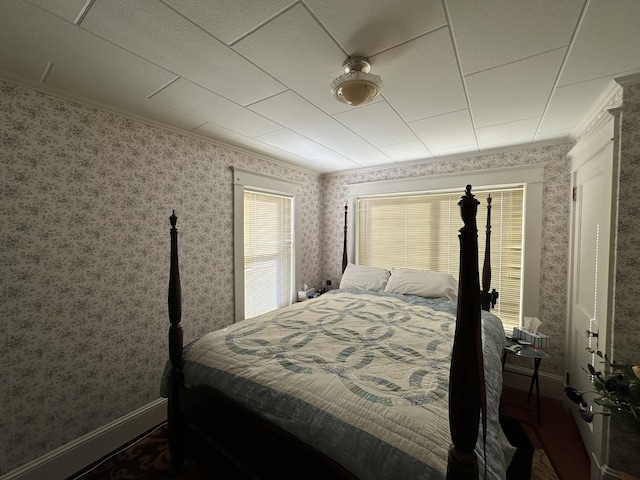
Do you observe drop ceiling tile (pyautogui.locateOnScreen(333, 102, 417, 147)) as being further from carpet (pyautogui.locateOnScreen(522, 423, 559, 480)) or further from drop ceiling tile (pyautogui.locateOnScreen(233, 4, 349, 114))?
carpet (pyautogui.locateOnScreen(522, 423, 559, 480))

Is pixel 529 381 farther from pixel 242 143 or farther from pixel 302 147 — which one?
pixel 242 143

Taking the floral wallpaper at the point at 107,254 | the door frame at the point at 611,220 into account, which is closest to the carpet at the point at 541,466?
the door frame at the point at 611,220

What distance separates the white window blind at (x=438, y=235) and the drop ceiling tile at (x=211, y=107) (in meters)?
Result: 1.92

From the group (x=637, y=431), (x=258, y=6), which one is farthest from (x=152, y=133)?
(x=637, y=431)

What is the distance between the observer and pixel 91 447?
67.6 inches

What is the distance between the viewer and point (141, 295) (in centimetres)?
200

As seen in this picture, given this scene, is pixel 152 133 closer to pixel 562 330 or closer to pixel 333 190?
pixel 333 190

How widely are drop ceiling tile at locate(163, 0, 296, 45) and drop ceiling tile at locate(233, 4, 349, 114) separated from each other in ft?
0.13

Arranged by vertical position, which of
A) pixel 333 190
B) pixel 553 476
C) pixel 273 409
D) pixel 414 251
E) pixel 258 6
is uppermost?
pixel 258 6

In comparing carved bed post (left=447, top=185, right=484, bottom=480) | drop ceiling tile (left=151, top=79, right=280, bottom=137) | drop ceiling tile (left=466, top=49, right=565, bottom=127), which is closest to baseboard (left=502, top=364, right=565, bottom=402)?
drop ceiling tile (left=466, top=49, right=565, bottom=127)

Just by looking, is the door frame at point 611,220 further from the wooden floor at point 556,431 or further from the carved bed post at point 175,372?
the carved bed post at point 175,372

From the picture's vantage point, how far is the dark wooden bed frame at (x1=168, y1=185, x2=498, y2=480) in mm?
712

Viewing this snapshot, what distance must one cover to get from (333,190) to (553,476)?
339cm

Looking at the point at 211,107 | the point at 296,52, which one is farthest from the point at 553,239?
the point at 211,107
